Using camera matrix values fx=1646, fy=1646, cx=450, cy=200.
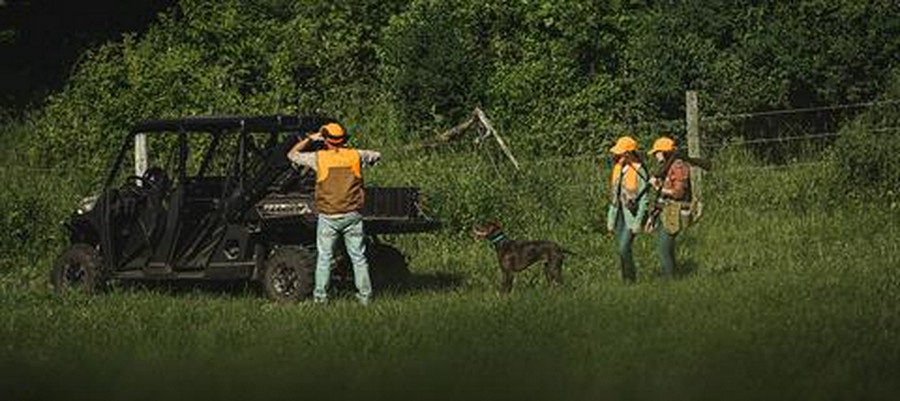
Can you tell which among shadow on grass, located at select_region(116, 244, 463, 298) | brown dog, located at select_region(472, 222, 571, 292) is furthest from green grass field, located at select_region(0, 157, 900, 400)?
brown dog, located at select_region(472, 222, 571, 292)

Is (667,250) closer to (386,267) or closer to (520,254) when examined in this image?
(520,254)

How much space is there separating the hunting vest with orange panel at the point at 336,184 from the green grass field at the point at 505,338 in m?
0.94

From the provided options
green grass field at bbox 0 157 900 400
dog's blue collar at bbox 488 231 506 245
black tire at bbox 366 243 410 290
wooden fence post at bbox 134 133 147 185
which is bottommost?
green grass field at bbox 0 157 900 400

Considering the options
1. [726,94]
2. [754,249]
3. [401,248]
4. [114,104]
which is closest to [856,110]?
[726,94]

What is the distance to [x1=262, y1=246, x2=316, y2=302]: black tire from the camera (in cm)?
1650

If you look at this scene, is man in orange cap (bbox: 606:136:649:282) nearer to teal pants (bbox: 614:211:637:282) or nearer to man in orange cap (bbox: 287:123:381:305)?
teal pants (bbox: 614:211:637:282)

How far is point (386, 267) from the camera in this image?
1784 cm

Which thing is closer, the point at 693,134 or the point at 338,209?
the point at 338,209

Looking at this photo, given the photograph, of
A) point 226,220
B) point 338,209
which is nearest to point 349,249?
A: point 338,209

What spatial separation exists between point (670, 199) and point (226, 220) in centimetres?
458

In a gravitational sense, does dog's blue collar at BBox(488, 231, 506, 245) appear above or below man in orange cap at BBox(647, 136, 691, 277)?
below

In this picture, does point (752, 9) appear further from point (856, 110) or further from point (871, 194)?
point (871, 194)

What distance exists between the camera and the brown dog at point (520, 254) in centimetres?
1644

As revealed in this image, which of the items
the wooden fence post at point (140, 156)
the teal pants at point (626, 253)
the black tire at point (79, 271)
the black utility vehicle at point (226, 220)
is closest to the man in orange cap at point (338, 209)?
the black utility vehicle at point (226, 220)
